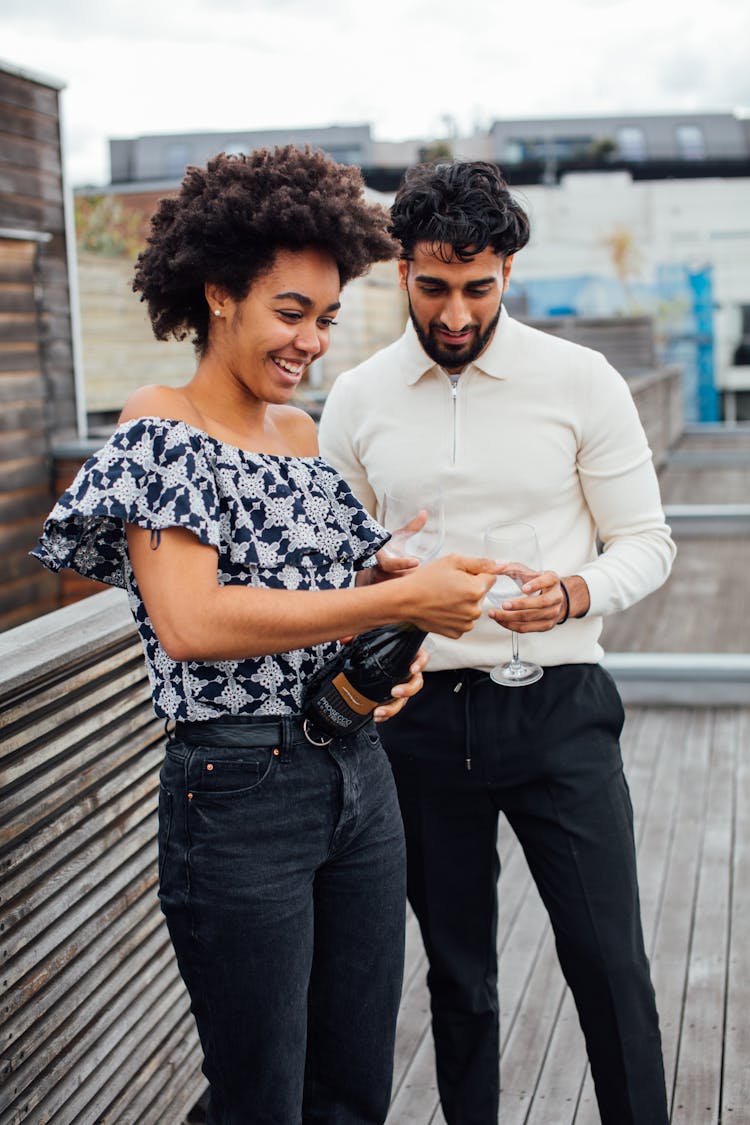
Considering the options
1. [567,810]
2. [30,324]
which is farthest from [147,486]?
[30,324]

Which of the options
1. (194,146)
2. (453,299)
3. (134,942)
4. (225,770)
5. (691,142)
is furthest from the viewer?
(691,142)

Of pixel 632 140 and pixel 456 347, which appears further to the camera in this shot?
pixel 632 140

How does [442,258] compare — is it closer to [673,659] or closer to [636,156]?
[673,659]

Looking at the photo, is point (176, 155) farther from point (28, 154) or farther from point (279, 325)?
point (279, 325)

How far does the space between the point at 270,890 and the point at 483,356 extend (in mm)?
928

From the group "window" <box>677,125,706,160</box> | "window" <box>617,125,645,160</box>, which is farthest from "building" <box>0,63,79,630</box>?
"window" <box>617,125,645,160</box>

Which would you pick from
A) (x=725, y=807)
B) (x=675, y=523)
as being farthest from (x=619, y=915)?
(x=675, y=523)

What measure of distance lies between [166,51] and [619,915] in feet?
74.1

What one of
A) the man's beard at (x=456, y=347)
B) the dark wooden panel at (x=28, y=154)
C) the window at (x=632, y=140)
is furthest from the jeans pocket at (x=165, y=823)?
the window at (x=632, y=140)

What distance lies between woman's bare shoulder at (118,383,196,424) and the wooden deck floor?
1637 mm

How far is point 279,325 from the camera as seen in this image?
151cm

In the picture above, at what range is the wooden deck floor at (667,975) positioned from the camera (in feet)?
8.14

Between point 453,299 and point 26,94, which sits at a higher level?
point 26,94

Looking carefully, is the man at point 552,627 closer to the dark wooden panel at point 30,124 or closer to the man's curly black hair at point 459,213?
the man's curly black hair at point 459,213
